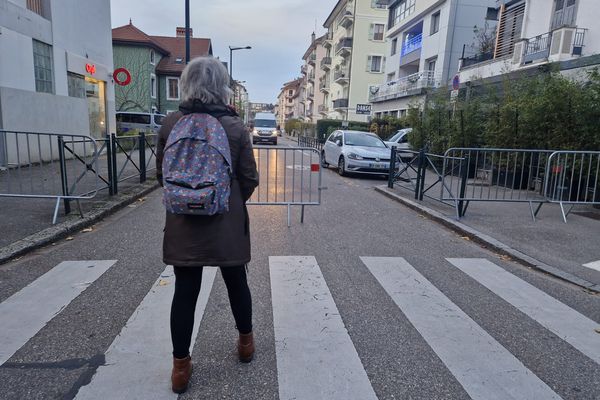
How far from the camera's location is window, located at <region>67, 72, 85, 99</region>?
47.0ft

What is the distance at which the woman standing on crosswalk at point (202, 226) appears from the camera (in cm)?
246

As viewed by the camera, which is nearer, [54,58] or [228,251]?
[228,251]

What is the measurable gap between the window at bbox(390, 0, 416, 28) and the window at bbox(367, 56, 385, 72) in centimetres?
1092

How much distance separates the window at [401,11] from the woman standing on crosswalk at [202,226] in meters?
32.9

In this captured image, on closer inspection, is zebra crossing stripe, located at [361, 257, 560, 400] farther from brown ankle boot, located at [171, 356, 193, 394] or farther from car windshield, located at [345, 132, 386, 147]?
car windshield, located at [345, 132, 386, 147]

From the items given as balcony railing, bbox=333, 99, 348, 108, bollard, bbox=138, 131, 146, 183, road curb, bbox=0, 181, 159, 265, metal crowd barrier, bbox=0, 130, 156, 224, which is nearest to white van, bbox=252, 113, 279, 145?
balcony railing, bbox=333, 99, 348, 108

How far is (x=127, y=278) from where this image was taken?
432 centimetres

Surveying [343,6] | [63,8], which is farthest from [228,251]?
[343,6]

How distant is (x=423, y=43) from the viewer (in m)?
29.4

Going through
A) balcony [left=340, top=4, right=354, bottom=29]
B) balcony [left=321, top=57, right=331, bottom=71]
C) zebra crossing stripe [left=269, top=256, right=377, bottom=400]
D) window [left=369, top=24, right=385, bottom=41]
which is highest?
balcony [left=340, top=4, right=354, bottom=29]

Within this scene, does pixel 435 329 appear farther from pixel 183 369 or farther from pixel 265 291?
pixel 183 369

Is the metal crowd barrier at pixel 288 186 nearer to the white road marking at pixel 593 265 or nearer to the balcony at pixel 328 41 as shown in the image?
the white road marking at pixel 593 265

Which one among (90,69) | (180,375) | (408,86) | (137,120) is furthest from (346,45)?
(180,375)

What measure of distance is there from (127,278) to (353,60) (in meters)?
47.3
